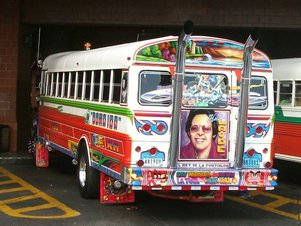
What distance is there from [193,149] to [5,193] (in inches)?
147

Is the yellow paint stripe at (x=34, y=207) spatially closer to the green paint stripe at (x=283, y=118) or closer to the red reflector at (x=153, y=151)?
the red reflector at (x=153, y=151)

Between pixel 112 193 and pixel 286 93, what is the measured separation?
444 cm

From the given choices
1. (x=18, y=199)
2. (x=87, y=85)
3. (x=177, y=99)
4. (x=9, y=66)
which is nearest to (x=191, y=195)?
(x=177, y=99)

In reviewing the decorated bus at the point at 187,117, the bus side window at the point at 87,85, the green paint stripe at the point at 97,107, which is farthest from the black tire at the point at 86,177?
the bus side window at the point at 87,85

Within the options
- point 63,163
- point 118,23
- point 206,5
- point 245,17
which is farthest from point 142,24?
point 63,163

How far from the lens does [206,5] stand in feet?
46.1

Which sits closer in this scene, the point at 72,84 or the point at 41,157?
the point at 72,84

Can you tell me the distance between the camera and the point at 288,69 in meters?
10.4

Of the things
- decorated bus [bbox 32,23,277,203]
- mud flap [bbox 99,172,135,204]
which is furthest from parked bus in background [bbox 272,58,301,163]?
mud flap [bbox 99,172,135,204]

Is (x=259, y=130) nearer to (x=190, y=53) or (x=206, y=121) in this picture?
(x=206, y=121)

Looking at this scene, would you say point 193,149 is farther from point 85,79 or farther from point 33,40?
point 33,40

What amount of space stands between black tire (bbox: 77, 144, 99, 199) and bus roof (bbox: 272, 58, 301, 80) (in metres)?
4.39

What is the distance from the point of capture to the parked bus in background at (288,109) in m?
10.1

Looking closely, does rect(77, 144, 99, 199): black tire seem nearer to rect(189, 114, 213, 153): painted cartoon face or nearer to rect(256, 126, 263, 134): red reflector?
rect(189, 114, 213, 153): painted cartoon face
